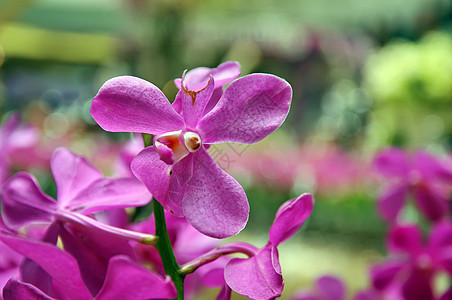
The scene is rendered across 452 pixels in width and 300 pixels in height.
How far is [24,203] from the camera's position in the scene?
Result: 19 cm

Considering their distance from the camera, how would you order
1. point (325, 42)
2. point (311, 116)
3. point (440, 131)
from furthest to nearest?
point (311, 116), point (325, 42), point (440, 131)

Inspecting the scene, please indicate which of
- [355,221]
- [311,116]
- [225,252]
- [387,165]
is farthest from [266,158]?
[311,116]

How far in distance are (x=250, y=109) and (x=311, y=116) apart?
525 cm

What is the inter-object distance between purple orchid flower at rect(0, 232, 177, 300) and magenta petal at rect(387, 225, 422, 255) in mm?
193

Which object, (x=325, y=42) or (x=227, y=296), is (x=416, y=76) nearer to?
(x=227, y=296)

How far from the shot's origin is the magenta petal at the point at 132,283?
0.46 ft

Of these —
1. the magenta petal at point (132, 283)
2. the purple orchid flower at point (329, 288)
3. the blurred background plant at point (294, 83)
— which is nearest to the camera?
the magenta petal at point (132, 283)

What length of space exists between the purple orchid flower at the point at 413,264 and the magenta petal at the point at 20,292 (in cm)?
19

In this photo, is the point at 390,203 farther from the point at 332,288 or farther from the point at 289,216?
the point at 289,216

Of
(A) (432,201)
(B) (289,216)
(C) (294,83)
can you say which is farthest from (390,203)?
(C) (294,83)

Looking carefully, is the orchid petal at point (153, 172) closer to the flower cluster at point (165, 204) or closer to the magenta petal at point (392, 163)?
the flower cluster at point (165, 204)

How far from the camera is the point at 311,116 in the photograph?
210 inches

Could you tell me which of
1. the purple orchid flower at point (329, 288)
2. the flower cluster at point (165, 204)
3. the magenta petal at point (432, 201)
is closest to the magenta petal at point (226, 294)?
the flower cluster at point (165, 204)

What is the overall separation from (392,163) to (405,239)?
7 centimetres
